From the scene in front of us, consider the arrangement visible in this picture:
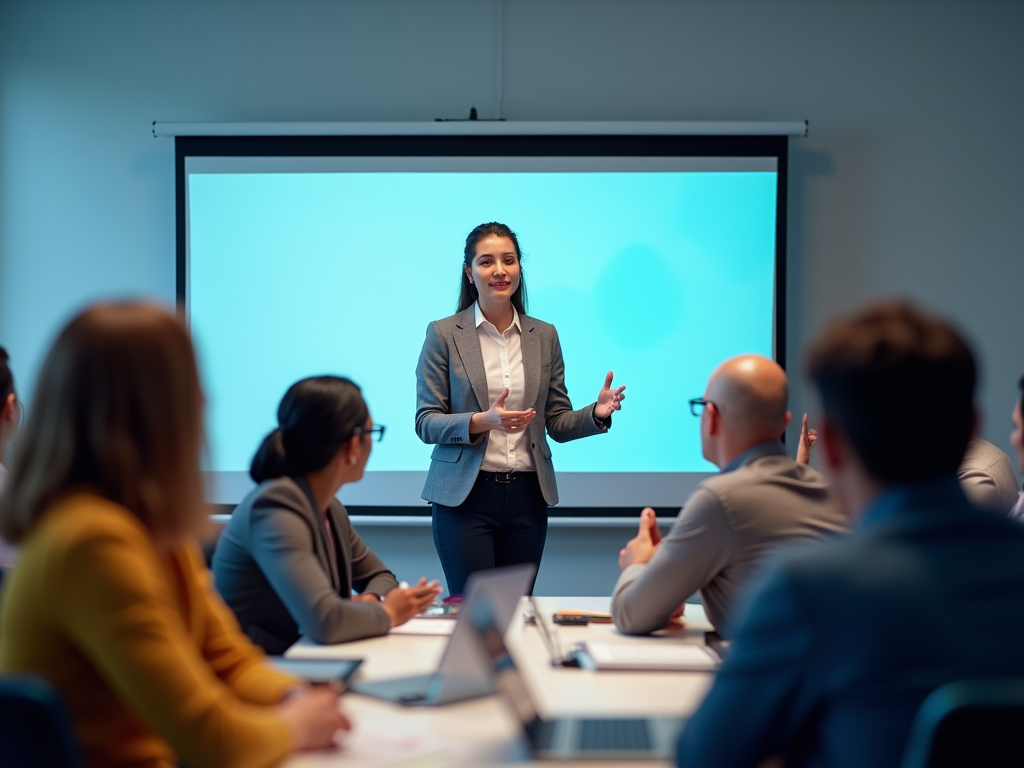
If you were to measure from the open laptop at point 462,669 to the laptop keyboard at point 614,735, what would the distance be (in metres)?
0.17

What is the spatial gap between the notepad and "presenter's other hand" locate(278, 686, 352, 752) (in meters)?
0.59

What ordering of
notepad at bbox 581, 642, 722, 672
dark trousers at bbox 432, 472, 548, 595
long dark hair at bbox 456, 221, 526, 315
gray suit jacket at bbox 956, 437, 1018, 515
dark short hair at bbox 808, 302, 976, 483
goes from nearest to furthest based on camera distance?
dark short hair at bbox 808, 302, 976, 483 → notepad at bbox 581, 642, 722, 672 → gray suit jacket at bbox 956, 437, 1018, 515 → dark trousers at bbox 432, 472, 548, 595 → long dark hair at bbox 456, 221, 526, 315

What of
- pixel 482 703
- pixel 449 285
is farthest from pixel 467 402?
pixel 482 703

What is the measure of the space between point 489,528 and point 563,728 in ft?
6.11

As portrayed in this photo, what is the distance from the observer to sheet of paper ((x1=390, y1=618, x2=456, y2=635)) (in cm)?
203

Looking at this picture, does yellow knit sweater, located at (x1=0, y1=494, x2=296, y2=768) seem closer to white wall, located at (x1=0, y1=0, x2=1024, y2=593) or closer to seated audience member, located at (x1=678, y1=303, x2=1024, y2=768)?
seated audience member, located at (x1=678, y1=303, x2=1024, y2=768)

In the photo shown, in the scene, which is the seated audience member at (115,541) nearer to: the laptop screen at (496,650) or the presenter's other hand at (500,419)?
the laptop screen at (496,650)

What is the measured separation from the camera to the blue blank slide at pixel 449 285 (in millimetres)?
4402

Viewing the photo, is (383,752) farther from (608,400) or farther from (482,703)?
(608,400)

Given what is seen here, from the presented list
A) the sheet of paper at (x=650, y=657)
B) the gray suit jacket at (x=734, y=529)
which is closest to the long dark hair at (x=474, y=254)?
the gray suit jacket at (x=734, y=529)

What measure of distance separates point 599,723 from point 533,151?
3351 mm

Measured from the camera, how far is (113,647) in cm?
107

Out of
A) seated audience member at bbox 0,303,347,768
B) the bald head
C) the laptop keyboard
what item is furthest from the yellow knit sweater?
the bald head

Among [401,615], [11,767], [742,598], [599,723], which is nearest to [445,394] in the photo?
[401,615]
